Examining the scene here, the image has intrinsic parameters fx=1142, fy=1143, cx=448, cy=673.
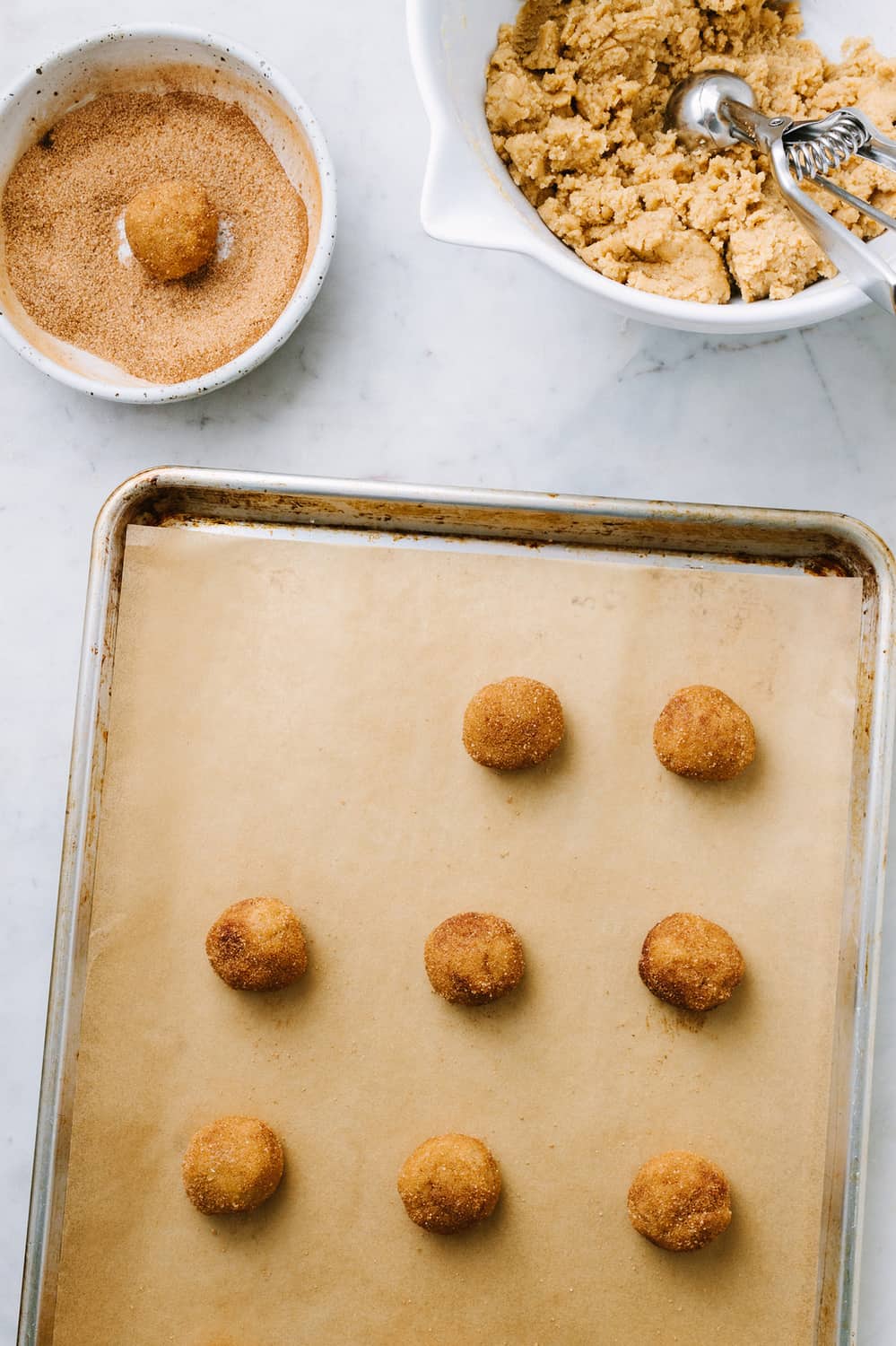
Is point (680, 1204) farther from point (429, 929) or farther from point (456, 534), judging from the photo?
point (456, 534)

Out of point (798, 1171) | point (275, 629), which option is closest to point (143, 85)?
point (275, 629)

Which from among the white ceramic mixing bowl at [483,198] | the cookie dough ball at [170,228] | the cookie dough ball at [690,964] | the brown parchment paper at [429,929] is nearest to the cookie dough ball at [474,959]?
the brown parchment paper at [429,929]

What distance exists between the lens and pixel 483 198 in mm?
996

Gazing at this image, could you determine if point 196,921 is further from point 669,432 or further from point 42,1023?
point 669,432

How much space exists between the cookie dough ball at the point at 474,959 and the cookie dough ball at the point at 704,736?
0.25 metres

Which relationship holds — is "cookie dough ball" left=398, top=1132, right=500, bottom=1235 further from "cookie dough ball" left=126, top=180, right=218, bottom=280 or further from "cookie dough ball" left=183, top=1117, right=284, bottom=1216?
"cookie dough ball" left=126, top=180, right=218, bottom=280

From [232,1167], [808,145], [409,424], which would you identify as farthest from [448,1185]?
[808,145]

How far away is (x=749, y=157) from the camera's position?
3.64 feet

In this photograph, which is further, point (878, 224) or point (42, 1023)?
point (42, 1023)

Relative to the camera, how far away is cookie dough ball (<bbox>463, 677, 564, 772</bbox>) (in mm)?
1157

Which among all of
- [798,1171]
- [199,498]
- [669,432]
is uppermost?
[669,432]

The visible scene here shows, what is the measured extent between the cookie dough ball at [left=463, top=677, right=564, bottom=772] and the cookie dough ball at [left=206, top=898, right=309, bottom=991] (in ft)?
0.86

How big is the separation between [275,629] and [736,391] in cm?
58

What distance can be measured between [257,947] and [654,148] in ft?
2.88
